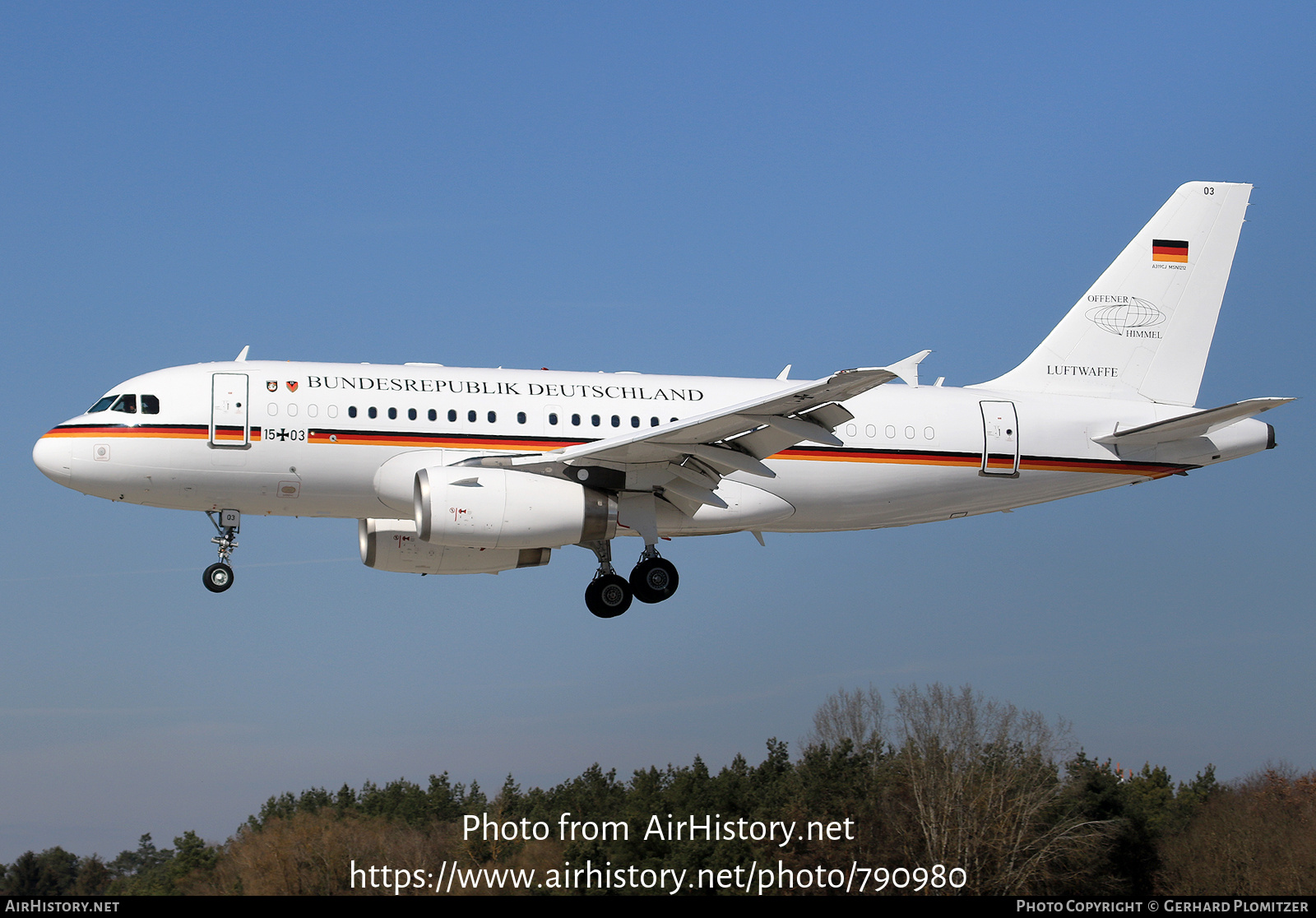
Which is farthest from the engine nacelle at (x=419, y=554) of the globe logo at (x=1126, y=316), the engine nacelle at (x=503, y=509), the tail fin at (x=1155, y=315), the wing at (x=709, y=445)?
the globe logo at (x=1126, y=316)

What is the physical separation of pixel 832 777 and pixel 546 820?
1111 cm

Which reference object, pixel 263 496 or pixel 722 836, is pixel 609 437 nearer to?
pixel 263 496

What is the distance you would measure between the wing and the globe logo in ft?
31.6

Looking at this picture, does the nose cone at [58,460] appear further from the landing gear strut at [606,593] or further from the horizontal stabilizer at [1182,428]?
the horizontal stabilizer at [1182,428]

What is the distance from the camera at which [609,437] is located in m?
23.5

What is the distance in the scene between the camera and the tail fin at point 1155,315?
90.5ft

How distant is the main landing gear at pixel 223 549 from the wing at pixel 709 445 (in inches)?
184

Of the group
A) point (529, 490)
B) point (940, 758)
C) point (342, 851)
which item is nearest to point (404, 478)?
point (529, 490)

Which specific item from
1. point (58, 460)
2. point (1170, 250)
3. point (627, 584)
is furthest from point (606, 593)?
point (1170, 250)

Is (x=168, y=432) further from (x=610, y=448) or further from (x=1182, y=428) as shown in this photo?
(x=1182, y=428)

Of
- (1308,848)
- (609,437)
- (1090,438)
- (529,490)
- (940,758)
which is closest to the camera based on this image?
(529,490)

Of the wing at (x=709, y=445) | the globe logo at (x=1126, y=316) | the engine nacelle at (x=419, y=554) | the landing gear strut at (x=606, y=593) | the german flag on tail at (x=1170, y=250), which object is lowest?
the landing gear strut at (x=606, y=593)

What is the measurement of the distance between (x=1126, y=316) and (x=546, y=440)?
44.8 ft

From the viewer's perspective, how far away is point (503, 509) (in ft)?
70.4
